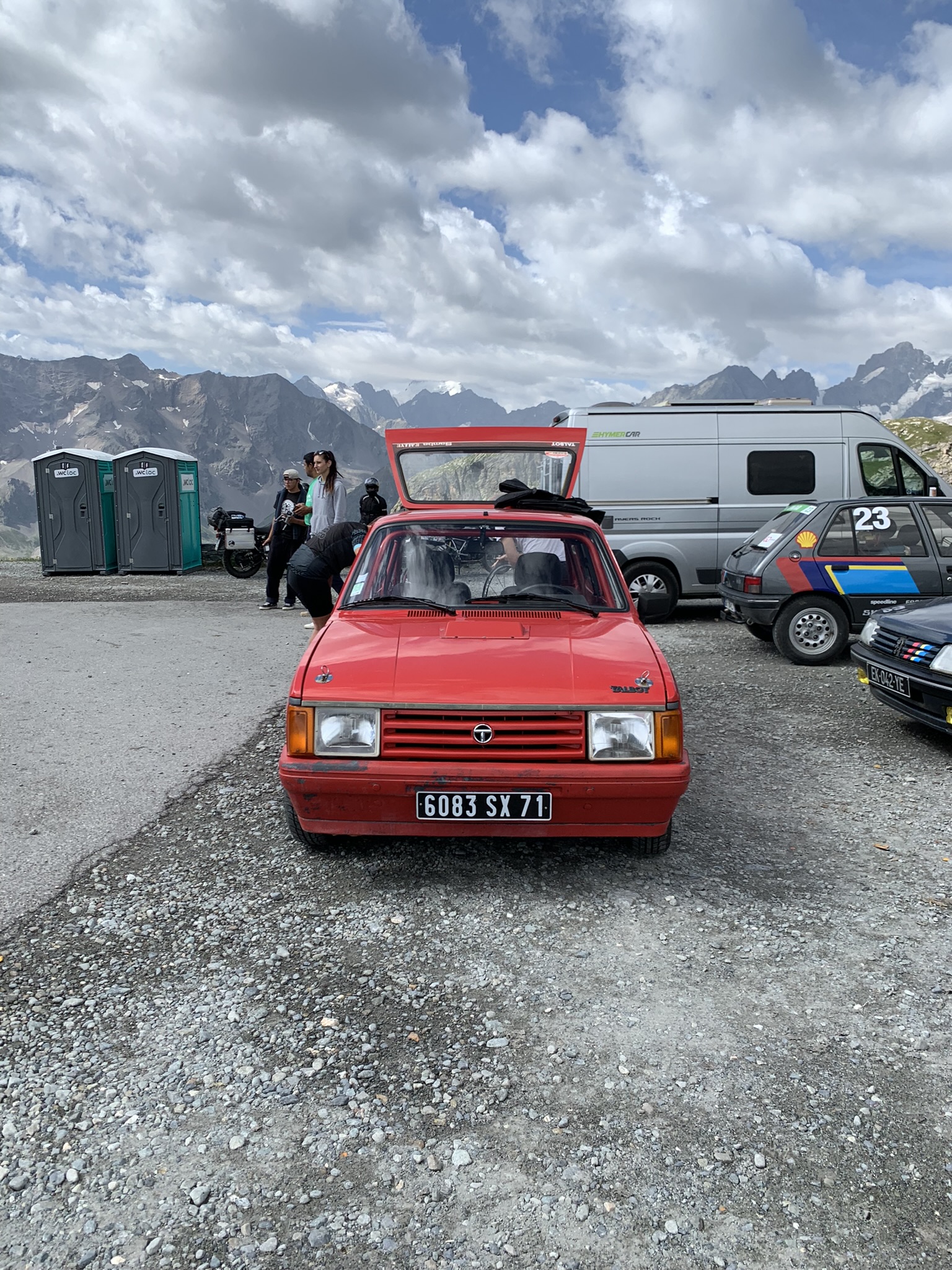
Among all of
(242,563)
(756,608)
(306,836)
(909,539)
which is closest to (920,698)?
(756,608)

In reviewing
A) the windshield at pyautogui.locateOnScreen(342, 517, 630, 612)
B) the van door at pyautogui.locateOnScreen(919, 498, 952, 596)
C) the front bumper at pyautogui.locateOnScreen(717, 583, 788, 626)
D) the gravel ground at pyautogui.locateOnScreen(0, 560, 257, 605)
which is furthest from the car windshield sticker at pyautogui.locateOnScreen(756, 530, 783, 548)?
the gravel ground at pyautogui.locateOnScreen(0, 560, 257, 605)

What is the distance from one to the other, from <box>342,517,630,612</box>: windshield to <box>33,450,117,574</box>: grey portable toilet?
43.6 feet

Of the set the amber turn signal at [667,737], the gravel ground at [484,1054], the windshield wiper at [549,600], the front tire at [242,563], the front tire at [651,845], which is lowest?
the gravel ground at [484,1054]

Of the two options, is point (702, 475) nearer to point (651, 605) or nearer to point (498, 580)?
point (651, 605)

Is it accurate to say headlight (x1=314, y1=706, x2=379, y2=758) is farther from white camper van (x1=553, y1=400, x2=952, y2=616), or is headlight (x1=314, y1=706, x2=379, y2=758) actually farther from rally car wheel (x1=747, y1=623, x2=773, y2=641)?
white camper van (x1=553, y1=400, x2=952, y2=616)

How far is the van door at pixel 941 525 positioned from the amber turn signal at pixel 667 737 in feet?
20.0

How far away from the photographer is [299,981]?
3.09 metres

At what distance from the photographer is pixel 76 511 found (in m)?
16.4

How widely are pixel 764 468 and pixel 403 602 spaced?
26.0ft

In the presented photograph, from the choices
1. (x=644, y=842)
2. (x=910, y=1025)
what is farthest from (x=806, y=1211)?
(x=644, y=842)

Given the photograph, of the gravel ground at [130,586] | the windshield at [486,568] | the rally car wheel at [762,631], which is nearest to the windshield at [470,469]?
the windshield at [486,568]

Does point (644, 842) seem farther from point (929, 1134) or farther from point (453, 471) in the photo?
point (453, 471)

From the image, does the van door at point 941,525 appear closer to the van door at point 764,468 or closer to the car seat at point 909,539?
the car seat at point 909,539

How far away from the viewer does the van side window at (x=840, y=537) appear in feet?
28.1
